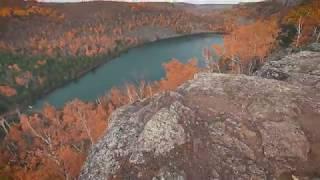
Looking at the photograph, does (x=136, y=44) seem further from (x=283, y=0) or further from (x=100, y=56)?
(x=283, y=0)

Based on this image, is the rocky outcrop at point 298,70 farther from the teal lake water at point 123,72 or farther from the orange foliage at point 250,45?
the teal lake water at point 123,72

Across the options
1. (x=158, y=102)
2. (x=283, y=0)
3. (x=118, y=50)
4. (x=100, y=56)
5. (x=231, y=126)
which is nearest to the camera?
(x=231, y=126)

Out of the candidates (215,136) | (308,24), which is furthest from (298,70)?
(308,24)

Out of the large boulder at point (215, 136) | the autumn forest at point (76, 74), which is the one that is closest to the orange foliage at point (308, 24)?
the autumn forest at point (76, 74)

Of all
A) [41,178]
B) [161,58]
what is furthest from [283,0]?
[41,178]

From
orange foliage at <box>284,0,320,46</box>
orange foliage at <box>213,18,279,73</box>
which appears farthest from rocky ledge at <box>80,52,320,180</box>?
orange foliage at <box>213,18,279,73</box>

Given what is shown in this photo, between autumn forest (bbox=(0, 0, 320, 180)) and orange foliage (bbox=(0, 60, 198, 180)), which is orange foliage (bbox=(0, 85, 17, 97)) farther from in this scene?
orange foliage (bbox=(0, 60, 198, 180))
